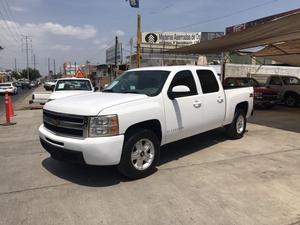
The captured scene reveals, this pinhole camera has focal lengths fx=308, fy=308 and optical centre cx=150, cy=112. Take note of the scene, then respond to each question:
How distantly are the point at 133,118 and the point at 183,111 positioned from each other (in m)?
1.40

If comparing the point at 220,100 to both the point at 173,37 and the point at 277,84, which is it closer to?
the point at 277,84

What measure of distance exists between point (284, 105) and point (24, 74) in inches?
5828

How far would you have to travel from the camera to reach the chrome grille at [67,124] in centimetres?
479

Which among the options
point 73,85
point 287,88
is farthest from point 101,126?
point 287,88

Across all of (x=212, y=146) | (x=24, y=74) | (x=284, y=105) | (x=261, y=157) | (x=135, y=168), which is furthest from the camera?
(x=24, y=74)

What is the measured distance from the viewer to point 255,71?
92.0 ft

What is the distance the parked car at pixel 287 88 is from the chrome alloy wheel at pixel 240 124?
421 inches

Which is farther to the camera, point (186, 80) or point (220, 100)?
point (220, 100)

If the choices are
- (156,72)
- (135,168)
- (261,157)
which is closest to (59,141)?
(135,168)

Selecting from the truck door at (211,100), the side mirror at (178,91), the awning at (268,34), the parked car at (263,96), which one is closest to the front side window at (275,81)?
the parked car at (263,96)

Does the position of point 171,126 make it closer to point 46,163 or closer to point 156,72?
point 156,72

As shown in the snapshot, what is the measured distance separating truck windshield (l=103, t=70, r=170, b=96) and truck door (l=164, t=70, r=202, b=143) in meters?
0.23

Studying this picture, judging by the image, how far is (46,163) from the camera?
6.18 m

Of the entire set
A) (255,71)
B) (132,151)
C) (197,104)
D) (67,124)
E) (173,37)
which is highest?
(173,37)
